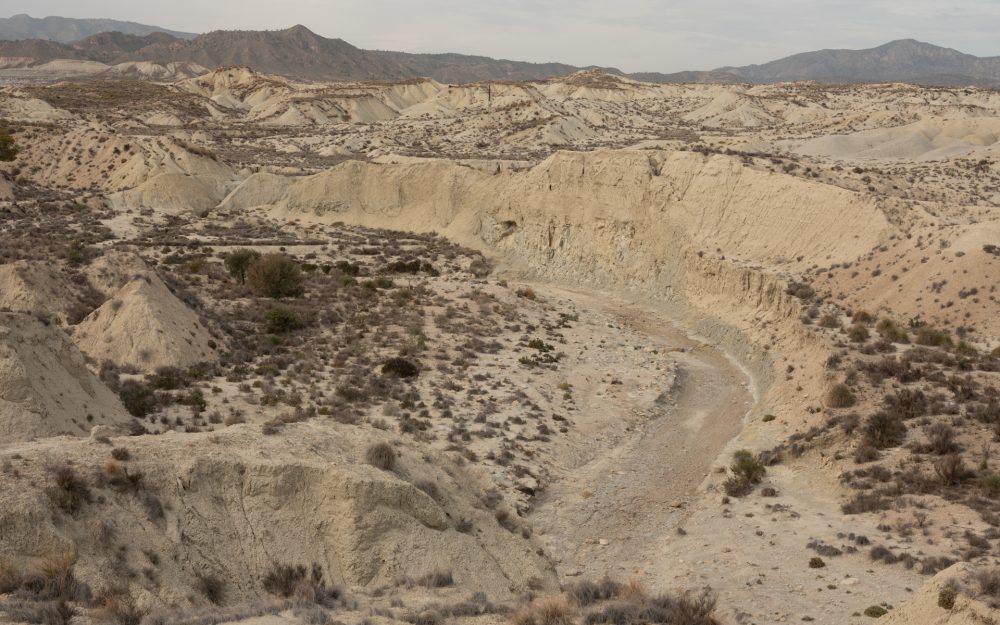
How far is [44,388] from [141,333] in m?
7.81

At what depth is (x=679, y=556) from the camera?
55.8 feet

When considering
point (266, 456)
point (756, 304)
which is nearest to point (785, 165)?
point (756, 304)

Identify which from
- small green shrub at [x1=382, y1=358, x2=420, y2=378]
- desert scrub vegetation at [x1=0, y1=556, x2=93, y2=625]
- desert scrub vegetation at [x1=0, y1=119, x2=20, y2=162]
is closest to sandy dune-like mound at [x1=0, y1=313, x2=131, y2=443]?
desert scrub vegetation at [x1=0, y1=556, x2=93, y2=625]

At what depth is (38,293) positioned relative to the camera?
26.0m

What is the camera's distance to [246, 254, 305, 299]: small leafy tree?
35.4 meters

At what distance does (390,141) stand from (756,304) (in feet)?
210

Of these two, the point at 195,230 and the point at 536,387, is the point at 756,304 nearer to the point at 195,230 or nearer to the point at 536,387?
the point at 536,387

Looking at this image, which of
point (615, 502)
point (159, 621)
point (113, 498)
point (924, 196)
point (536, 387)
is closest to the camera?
point (159, 621)

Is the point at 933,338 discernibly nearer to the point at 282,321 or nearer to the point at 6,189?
the point at 282,321

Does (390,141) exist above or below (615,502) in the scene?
above

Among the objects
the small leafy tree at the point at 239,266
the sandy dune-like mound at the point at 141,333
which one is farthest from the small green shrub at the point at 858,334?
the small leafy tree at the point at 239,266

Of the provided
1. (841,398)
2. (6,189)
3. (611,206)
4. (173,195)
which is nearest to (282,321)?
(841,398)

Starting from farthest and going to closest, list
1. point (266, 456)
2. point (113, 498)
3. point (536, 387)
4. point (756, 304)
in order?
point (756, 304), point (536, 387), point (266, 456), point (113, 498)

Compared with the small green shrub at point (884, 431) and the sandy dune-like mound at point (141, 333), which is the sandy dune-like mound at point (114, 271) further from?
the small green shrub at point (884, 431)
